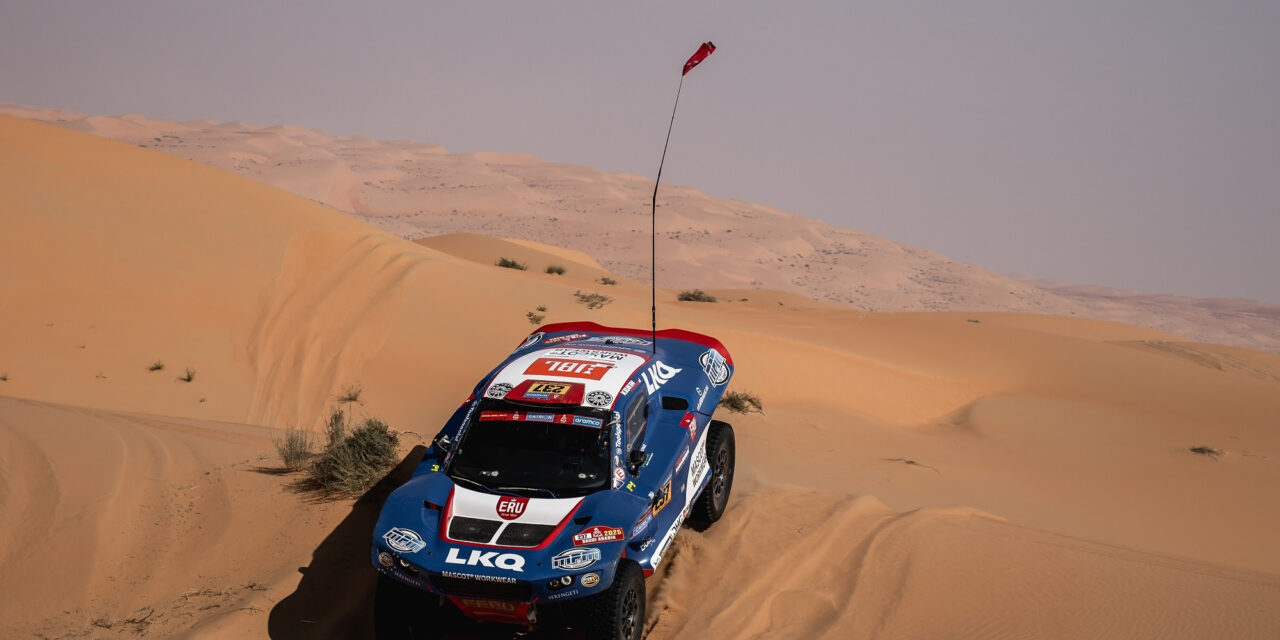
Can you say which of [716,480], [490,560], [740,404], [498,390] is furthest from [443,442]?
[740,404]

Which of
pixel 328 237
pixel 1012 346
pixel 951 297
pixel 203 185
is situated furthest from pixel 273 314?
pixel 951 297

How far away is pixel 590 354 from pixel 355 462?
8.29 feet

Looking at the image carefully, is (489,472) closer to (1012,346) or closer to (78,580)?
(78,580)

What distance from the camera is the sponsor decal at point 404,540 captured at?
16.7 ft

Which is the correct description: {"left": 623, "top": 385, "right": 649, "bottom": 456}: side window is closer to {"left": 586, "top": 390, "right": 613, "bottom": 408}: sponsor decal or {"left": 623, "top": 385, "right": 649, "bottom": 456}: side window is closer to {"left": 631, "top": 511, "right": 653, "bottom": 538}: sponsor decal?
{"left": 586, "top": 390, "right": 613, "bottom": 408}: sponsor decal

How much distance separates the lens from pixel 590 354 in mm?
7090

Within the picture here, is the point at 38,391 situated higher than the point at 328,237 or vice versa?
the point at 328,237

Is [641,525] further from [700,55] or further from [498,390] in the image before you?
[700,55]

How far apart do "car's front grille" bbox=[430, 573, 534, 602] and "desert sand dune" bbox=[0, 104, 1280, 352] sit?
2046 inches

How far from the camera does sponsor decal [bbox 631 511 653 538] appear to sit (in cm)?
538

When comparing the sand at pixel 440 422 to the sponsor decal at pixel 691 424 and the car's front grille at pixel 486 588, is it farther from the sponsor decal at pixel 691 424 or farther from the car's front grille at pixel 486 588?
the car's front grille at pixel 486 588

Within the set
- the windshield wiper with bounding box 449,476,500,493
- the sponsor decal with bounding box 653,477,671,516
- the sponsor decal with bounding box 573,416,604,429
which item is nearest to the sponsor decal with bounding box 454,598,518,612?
the windshield wiper with bounding box 449,476,500,493

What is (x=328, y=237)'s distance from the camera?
60.2 ft

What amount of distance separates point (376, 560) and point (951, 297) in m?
63.2
